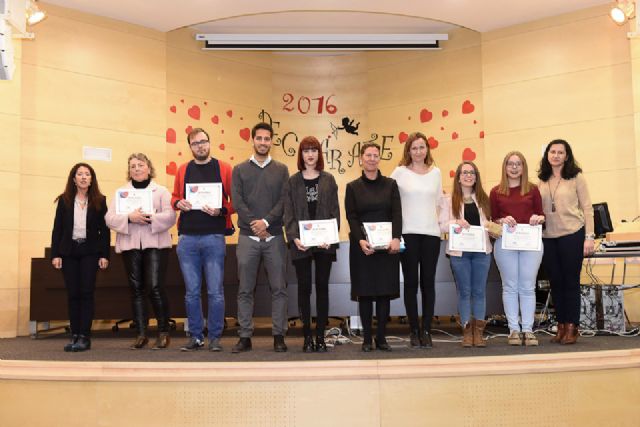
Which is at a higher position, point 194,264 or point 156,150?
point 156,150

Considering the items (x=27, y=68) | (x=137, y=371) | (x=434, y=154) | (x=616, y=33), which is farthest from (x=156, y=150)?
(x=616, y=33)

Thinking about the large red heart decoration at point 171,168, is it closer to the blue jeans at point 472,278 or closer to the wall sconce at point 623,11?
the blue jeans at point 472,278

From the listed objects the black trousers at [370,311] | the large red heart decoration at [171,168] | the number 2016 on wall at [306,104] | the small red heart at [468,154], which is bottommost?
the black trousers at [370,311]

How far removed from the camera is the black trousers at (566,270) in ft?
15.6

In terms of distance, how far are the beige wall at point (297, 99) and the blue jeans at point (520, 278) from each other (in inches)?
124

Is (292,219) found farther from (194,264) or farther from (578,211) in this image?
(578,211)

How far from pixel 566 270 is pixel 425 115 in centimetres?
452

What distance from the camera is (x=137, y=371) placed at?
3717 millimetres

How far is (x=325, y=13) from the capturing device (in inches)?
319

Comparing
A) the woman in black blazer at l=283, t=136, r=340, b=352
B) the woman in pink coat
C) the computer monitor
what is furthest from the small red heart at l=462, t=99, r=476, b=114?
the woman in pink coat

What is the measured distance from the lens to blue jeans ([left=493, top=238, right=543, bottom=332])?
476cm

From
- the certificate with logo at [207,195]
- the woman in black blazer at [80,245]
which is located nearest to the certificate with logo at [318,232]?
the certificate with logo at [207,195]

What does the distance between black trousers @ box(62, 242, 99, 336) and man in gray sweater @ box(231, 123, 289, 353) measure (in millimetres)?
1138

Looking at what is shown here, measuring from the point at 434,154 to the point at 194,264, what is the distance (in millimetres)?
4953
